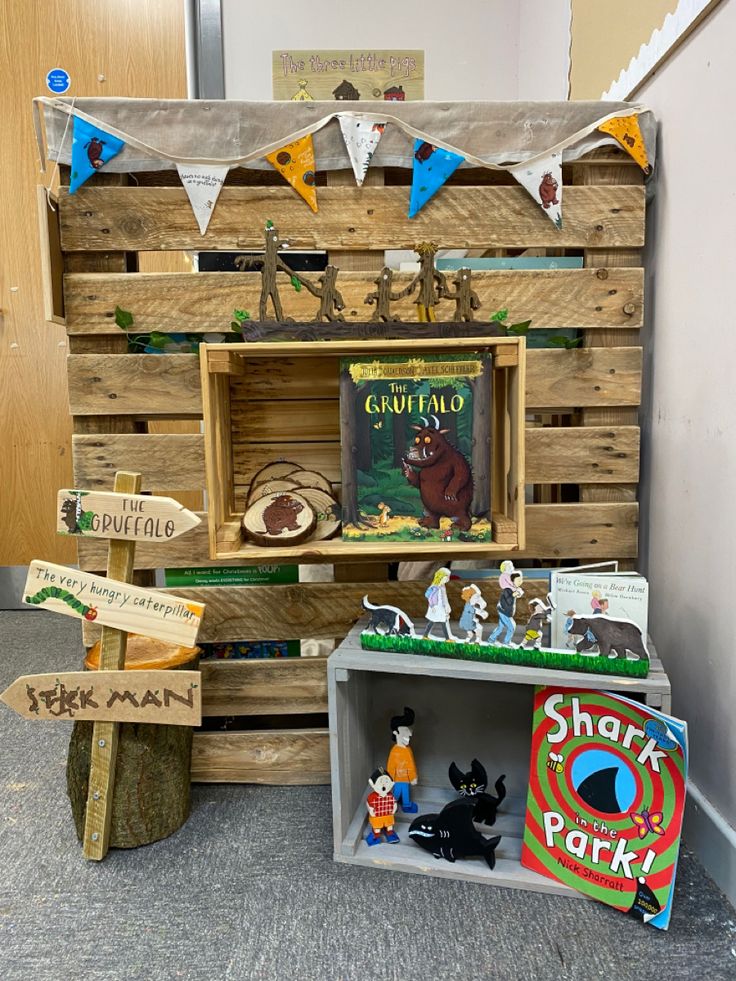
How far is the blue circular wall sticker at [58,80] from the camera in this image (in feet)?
9.16

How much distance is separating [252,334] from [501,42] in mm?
2184

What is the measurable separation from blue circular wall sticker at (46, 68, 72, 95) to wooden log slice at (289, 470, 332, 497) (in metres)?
2.32

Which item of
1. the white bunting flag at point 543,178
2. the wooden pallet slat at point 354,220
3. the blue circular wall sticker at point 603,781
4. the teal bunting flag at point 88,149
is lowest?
the blue circular wall sticker at point 603,781

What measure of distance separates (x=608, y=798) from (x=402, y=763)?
0.44 m

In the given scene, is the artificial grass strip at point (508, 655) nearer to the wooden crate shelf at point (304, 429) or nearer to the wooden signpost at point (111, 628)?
the wooden crate shelf at point (304, 429)

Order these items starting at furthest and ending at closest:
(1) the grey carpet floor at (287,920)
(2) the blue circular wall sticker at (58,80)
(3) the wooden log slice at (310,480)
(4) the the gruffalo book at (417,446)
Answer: (2) the blue circular wall sticker at (58,80) → (3) the wooden log slice at (310,480) → (4) the the gruffalo book at (417,446) → (1) the grey carpet floor at (287,920)

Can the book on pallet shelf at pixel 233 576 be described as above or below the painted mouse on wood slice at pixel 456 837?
above

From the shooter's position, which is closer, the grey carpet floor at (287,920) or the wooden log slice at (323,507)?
the grey carpet floor at (287,920)

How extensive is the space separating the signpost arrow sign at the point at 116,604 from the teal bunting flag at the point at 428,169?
39.6 inches

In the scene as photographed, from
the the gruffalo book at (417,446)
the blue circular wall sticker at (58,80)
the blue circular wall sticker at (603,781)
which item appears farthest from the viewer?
the blue circular wall sticker at (58,80)

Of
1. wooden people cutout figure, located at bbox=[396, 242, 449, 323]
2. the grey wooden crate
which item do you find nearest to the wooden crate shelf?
wooden people cutout figure, located at bbox=[396, 242, 449, 323]

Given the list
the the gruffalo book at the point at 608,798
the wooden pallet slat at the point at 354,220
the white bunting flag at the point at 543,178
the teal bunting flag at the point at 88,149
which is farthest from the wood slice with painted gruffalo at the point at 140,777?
the white bunting flag at the point at 543,178

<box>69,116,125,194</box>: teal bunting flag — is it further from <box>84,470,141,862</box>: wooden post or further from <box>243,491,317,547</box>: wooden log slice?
<box>243,491,317,547</box>: wooden log slice

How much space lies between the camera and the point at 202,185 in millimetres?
1481
